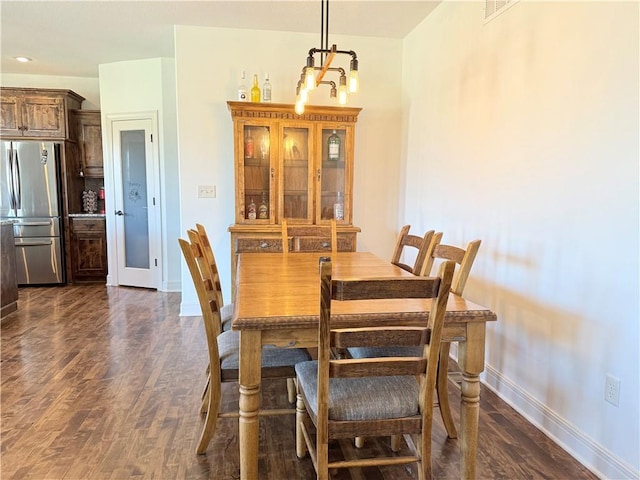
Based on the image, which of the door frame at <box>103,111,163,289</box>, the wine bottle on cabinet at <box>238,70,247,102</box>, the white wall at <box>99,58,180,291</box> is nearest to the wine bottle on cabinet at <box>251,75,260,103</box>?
the wine bottle on cabinet at <box>238,70,247,102</box>

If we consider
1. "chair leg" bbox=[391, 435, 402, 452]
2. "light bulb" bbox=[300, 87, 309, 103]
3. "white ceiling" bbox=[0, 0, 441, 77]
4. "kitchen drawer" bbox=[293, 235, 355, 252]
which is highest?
"white ceiling" bbox=[0, 0, 441, 77]

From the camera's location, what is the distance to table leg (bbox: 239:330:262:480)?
140 centimetres

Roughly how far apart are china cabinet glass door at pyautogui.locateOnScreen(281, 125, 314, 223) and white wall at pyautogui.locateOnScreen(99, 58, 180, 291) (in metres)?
1.74

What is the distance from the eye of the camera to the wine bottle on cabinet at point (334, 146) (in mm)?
3756

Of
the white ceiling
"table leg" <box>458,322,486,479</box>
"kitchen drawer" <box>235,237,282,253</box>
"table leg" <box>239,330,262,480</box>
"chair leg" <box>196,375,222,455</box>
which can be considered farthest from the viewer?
"kitchen drawer" <box>235,237,282,253</box>

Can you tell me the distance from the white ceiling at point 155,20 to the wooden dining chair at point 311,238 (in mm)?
1774

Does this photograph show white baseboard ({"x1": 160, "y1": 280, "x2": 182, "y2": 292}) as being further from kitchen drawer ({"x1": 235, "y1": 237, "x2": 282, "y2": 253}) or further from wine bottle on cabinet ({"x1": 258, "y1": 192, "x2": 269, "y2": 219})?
wine bottle on cabinet ({"x1": 258, "y1": 192, "x2": 269, "y2": 219})

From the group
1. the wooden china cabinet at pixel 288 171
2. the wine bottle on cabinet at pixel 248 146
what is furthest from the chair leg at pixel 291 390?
the wine bottle on cabinet at pixel 248 146

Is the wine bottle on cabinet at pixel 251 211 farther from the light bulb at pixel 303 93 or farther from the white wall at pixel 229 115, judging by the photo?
the light bulb at pixel 303 93

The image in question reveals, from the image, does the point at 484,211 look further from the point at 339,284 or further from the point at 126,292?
the point at 126,292

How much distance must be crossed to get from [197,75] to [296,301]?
9.66 feet

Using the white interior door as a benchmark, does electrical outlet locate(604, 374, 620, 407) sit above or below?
below

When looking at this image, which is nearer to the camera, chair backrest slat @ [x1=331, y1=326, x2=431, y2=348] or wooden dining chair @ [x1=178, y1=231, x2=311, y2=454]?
chair backrest slat @ [x1=331, y1=326, x2=431, y2=348]

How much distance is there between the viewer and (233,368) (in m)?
1.81
